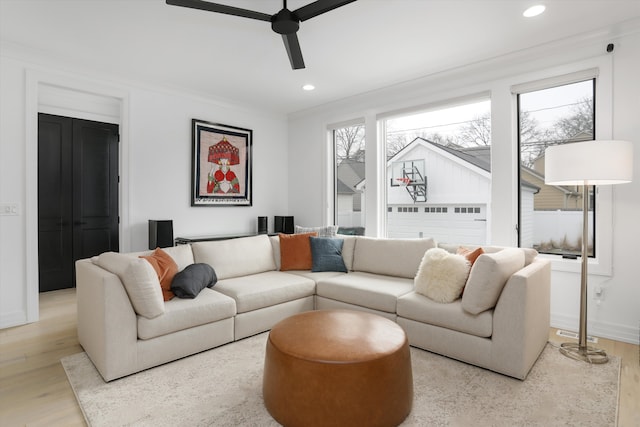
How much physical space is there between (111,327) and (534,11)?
3743mm

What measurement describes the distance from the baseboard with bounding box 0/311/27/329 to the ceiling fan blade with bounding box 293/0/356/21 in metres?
3.73

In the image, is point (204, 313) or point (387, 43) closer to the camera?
point (204, 313)

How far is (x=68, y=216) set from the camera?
462 cm

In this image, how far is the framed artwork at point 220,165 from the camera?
4.72 meters

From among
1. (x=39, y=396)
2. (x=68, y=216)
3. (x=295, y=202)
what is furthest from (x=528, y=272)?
(x=68, y=216)

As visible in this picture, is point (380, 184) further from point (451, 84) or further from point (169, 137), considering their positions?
point (169, 137)

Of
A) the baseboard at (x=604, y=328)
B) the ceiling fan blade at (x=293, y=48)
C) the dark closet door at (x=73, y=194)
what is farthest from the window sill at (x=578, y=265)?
the dark closet door at (x=73, y=194)

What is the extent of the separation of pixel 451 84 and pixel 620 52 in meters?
1.45

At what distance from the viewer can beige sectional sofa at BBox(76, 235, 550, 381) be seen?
2.30 metres

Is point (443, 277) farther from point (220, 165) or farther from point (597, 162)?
point (220, 165)

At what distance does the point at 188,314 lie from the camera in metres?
2.61

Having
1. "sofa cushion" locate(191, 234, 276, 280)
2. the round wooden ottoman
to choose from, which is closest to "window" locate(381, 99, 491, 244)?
"sofa cushion" locate(191, 234, 276, 280)

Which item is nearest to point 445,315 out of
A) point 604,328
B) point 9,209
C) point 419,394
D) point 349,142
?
point 419,394

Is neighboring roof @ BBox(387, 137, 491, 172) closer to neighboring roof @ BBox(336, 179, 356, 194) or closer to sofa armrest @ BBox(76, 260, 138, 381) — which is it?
neighboring roof @ BBox(336, 179, 356, 194)
